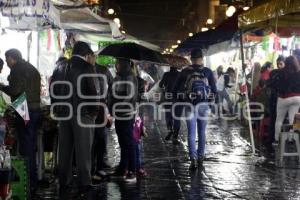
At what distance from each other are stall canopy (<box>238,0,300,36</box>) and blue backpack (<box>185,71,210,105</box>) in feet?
6.68

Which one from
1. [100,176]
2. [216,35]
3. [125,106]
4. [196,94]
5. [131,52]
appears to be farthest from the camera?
[216,35]

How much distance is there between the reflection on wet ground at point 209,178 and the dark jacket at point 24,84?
4.77 ft

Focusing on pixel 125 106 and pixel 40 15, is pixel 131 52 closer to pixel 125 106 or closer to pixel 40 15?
pixel 125 106

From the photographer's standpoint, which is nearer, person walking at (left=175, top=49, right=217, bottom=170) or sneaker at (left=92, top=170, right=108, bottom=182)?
sneaker at (left=92, top=170, right=108, bottom=182)

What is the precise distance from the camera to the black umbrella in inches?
364

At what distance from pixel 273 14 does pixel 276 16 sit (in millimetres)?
76

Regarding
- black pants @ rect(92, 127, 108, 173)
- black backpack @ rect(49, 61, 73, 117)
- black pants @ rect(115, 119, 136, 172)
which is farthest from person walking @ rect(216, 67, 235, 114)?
black backpack @ rect(49, 61, 73, 117)

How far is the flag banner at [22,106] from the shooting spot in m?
7.26

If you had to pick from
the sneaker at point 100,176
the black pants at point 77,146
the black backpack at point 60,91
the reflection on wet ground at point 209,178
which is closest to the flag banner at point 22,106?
the black backpack at point 60,91

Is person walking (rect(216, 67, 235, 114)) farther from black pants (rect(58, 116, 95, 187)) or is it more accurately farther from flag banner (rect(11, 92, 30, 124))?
flag banner (rect(11, 92, 30, 124))

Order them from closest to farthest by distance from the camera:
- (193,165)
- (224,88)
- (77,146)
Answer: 1. (77,146)
2. (193,165)
3. (224,88)

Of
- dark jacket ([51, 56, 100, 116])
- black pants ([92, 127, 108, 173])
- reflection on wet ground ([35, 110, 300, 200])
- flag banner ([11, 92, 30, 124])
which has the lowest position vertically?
reflection on wet ground ([35, 110, 300, 200])

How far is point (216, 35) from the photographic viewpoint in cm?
1825

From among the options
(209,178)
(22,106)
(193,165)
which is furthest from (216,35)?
(22,106)
